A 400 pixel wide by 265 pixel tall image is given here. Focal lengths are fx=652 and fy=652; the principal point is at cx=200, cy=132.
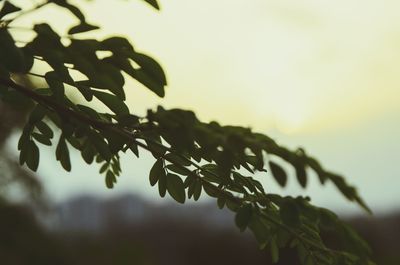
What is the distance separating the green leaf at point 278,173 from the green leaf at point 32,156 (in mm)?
788

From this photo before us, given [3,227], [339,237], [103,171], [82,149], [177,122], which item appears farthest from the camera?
[3,227]

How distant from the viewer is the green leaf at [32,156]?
1627 millimetres

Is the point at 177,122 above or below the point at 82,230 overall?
above

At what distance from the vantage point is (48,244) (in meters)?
18.0

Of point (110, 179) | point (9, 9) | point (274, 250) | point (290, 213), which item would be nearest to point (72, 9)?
point (9, 9)

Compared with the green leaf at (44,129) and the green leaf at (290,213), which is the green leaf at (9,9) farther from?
the green leaf at (290,213)

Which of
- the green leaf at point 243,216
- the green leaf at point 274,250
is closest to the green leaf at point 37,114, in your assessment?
the green leaf at point 243,216

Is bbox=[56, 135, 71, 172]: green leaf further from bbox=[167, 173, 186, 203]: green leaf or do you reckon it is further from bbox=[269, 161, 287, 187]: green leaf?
bbox=[269, 161, 287, 187]: green leaf

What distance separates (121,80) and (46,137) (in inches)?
20.1

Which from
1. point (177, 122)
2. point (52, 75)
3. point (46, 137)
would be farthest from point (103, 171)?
point (177, 122)

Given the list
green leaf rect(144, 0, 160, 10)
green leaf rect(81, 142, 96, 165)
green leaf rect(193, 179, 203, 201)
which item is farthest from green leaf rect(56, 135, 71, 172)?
green leaf rect(144, 0, 160, 10)

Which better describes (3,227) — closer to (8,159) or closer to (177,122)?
(8,159)

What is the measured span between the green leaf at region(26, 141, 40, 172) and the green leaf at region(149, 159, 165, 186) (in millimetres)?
287

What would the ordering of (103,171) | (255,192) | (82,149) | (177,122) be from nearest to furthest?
(177,122) → (255,192) → (82,149) → (103,171)
